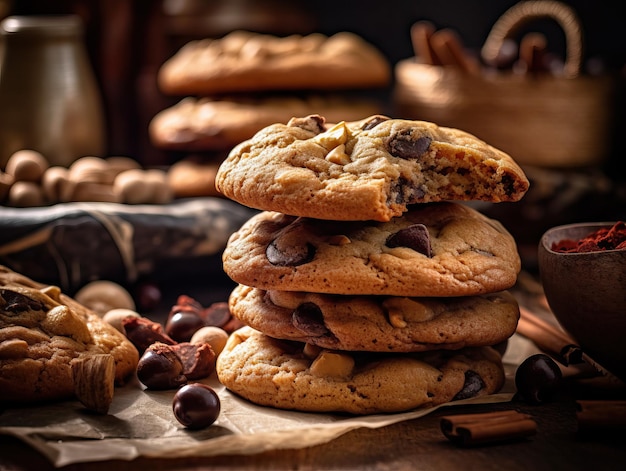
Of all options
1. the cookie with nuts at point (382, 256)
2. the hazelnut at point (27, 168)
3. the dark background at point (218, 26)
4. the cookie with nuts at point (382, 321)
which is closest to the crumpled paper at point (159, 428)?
the cookie with nuts at point (382, 321)

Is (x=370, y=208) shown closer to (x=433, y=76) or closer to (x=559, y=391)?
(x=559, y=391)

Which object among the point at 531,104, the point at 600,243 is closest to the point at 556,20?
the point at 531,104

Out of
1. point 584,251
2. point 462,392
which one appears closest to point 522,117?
point 584,251

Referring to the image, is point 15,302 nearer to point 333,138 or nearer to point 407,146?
point 333,138

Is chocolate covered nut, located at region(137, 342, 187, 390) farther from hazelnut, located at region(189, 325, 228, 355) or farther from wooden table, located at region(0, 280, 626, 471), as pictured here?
wooden table, located at region(0, 280, 626, 471)

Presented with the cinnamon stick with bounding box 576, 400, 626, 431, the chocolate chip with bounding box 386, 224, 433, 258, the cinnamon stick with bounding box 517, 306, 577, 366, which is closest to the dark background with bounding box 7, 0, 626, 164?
the cinnamon stick with bounding box 517, 306, 577, 366

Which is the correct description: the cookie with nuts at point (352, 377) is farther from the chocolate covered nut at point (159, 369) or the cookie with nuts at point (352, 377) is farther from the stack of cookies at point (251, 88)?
the stack of cookies at point (251, 88)
